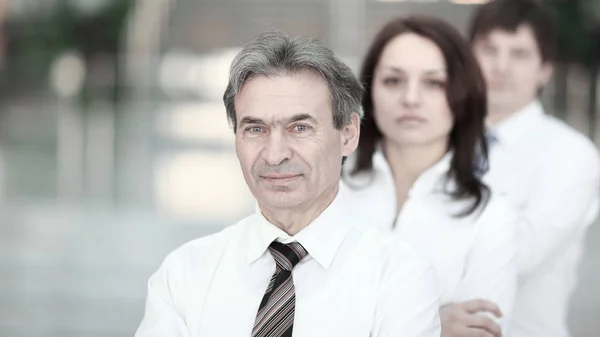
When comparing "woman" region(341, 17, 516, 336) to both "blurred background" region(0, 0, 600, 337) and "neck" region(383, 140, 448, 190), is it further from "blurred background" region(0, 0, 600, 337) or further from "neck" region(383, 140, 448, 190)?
"blurred background" region(0, 0, 600, 337)

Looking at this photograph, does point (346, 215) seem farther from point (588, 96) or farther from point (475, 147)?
point (588, 96)

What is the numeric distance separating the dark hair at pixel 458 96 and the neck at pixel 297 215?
2.12 ft

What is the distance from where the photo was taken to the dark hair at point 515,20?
12.8 ft

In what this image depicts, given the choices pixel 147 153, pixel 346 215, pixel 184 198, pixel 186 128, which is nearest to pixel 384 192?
pixel 346 215

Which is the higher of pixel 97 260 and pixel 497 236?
pixel 497 236

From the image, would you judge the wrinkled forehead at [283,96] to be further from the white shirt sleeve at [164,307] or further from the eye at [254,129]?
the white shirt sleeve at [164,307]

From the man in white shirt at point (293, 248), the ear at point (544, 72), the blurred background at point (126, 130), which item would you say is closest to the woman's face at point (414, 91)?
the man in white shirt at point (293, 248)

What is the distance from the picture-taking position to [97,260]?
8633 mm

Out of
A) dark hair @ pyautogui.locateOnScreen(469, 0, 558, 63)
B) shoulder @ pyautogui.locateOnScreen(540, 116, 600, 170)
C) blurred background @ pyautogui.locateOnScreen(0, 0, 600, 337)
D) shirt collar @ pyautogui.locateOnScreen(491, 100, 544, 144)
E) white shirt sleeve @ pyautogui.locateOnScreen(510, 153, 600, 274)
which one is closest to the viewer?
white shirt sleeve @ pyautogui.locateOnScreen(510, 153, 600, 274)

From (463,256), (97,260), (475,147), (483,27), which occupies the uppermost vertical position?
(483,27)

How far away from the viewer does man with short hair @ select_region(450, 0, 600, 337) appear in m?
3.43

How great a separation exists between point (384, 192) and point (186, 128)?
12773 mm

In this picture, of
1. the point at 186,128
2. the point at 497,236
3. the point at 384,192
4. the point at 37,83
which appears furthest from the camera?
the point at 37,83

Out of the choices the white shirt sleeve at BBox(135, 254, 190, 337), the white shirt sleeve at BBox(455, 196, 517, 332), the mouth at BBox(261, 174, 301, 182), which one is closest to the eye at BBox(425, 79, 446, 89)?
the white shirt sleeve at BBox(455, 196, 517, 332)
